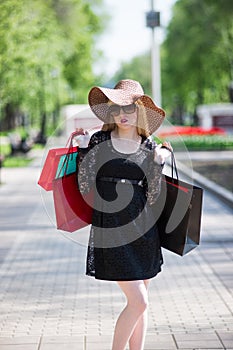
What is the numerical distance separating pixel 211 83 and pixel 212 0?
21548 mm

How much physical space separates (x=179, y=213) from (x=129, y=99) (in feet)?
2.30

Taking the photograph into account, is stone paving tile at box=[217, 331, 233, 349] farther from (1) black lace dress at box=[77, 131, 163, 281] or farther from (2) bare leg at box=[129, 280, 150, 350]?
(1) black lace dress at box=[77, 131, 163, 281]

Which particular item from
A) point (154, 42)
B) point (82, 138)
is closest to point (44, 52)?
point (154, 42)

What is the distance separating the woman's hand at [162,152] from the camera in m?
4.67

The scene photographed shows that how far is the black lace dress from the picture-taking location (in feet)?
15.1

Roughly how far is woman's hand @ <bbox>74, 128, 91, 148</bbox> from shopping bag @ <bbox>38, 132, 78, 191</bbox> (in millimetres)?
29

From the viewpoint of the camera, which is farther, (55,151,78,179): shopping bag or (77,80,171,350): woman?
(55,151,78,179): shopping bag

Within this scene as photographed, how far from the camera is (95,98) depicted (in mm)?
4812

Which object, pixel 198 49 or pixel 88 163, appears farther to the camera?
pixel 198 49

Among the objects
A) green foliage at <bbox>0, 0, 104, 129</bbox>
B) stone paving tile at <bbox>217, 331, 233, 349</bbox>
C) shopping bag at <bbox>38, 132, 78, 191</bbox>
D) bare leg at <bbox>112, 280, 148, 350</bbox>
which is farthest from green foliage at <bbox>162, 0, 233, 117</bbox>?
bare leg at <bbox>112, 280, 148, 350</bbox>

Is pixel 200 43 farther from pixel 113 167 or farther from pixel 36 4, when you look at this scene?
pixel 113 167

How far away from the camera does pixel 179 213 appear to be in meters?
4.82

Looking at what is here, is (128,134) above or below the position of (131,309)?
above

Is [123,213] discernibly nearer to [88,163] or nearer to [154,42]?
[88,163]
